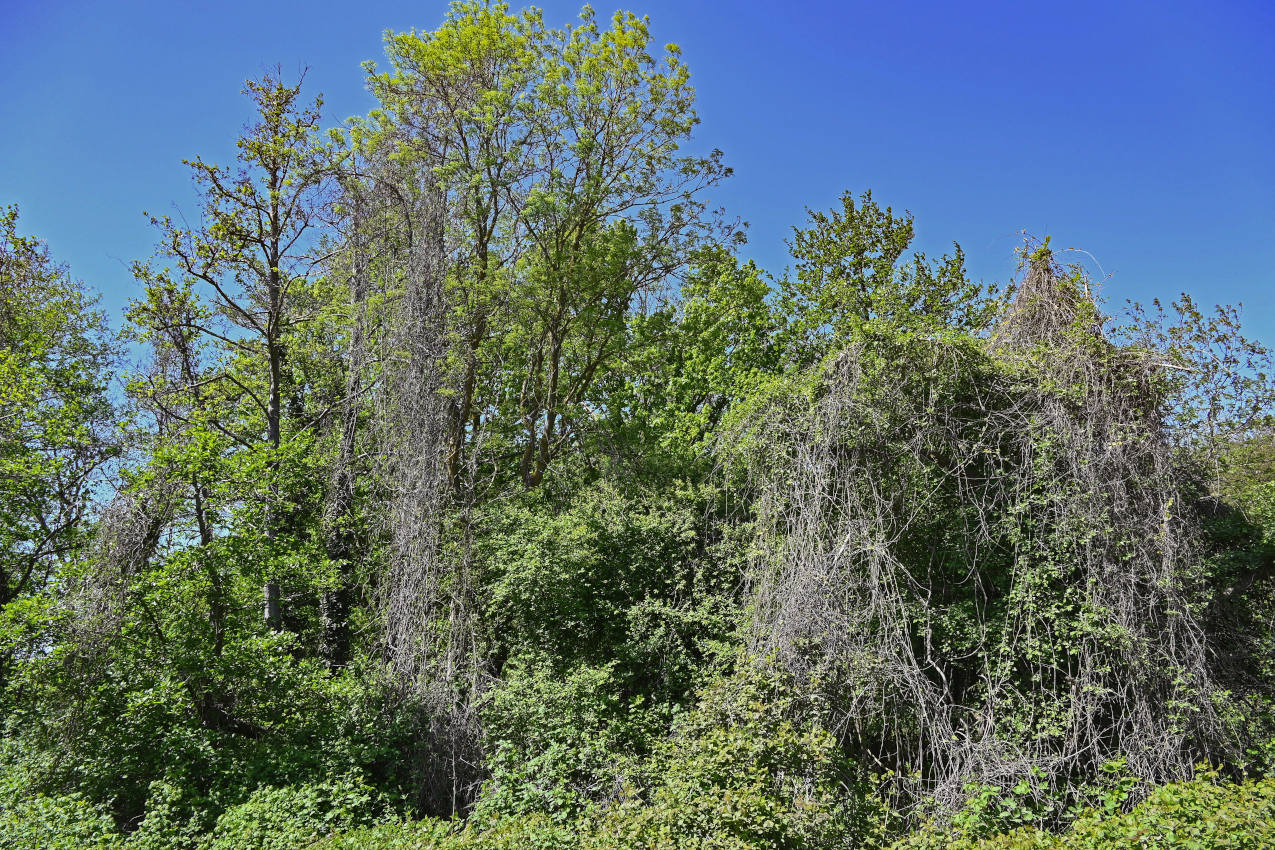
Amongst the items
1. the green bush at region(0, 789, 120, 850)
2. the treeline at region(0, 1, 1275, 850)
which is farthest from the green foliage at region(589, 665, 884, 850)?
the green bush at region(0, 789, 120, 850)

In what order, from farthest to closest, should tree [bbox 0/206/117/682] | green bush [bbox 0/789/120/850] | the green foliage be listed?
tree [bbox 0/206/117/682] → green bush [bbox 0/789/120/850] → the green foliage


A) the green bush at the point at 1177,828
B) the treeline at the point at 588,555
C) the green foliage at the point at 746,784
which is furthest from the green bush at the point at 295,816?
the green bush at the point at 1177,828

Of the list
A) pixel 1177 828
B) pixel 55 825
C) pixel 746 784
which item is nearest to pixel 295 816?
pixel 55 825

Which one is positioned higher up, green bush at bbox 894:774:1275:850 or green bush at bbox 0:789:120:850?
green bush at bbox 894:774:1275:850

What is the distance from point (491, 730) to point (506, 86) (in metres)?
8.72

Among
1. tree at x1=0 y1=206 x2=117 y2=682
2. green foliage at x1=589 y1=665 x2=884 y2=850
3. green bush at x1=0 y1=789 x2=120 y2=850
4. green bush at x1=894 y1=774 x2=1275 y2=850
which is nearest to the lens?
green bush at x1=894 y1=774 x2=1275 y2=850

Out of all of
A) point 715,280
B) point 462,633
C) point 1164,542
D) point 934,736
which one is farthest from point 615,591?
point 715,280

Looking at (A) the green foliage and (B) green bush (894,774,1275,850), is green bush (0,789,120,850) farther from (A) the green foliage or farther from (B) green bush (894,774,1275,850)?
(B) green bush (894,774,1275,850)

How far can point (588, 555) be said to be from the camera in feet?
29.3

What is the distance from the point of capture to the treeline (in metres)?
5.91

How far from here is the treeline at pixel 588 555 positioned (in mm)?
5910

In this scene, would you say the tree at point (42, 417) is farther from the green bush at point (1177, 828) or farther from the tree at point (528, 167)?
the green bush at point (1177, 828)

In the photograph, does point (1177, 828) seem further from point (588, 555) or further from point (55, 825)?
point (55, 825)

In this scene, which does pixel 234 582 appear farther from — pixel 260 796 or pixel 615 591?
pixel 615 591
